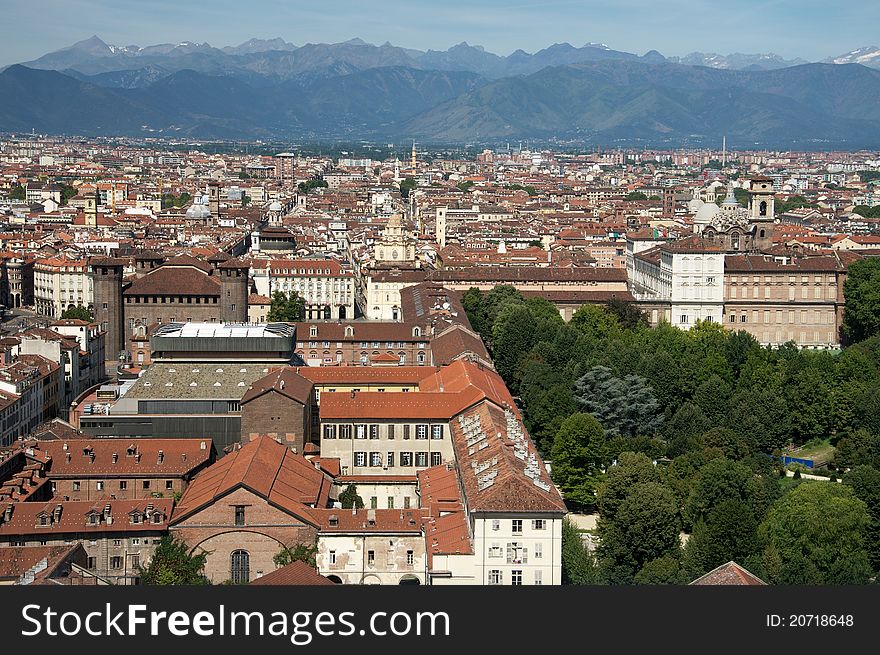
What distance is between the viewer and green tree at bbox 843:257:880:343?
5706 centimetres

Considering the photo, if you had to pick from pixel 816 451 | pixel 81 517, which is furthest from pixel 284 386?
pixel 816 451

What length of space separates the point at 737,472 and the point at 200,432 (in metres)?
12.8

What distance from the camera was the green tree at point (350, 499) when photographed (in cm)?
2970

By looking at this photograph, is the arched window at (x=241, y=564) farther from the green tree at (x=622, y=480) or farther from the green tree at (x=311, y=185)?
the green tree at (x=311, y=185)

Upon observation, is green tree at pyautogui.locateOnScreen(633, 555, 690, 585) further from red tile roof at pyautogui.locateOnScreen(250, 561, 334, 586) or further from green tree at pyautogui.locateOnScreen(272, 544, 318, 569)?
green tree at pyautogui.locateOnScreen(272, 544, 318, 569)

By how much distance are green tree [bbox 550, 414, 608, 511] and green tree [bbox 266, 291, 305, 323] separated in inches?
929

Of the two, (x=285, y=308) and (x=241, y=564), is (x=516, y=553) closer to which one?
(x=241, y=564)

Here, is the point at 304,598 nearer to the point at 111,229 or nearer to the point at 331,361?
the point at 331,361

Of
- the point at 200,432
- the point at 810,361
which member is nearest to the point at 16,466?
the point at 200,432

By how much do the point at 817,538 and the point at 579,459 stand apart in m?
8.15

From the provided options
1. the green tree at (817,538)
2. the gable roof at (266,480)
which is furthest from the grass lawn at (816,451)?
the gable roof at (266,480)

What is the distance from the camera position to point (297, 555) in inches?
1019

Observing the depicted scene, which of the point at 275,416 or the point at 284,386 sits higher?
the point at 284,386

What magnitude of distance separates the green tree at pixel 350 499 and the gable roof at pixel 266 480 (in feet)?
1.21
